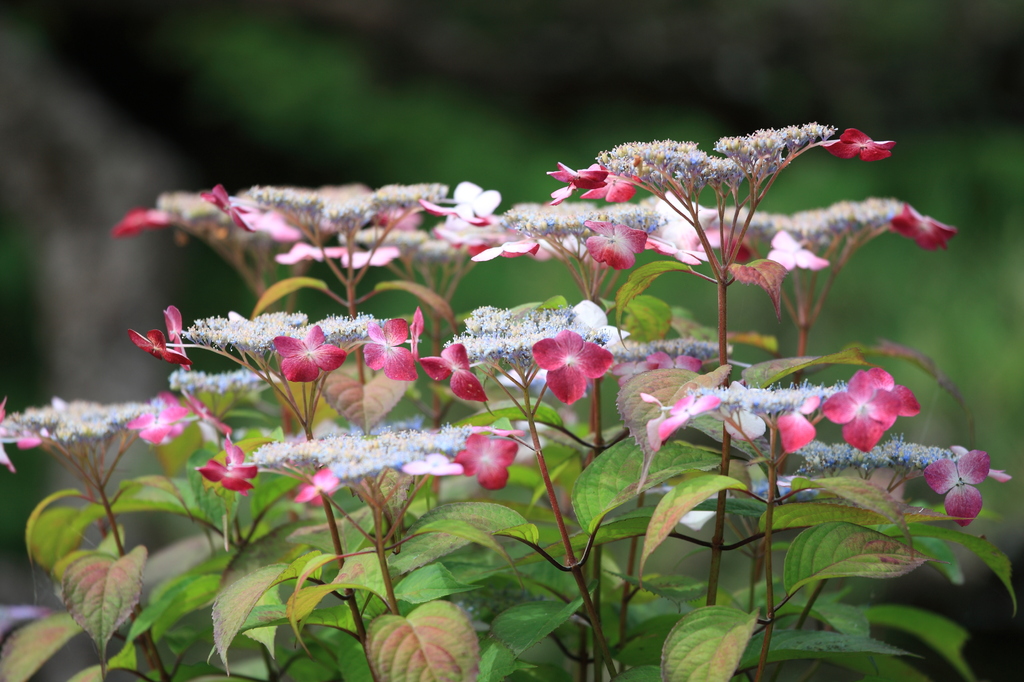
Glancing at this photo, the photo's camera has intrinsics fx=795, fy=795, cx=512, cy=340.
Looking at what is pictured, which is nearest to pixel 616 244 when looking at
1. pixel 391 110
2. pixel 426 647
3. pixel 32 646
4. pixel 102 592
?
pixel 426 647

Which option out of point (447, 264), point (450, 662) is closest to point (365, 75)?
Answer: point (447, 264)

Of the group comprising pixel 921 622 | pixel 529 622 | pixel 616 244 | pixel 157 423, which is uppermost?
pixel 616 244

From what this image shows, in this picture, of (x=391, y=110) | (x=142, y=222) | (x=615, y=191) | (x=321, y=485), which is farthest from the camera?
(x=391, y=110)

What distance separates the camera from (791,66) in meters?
2.34

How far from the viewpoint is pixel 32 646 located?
547 mm

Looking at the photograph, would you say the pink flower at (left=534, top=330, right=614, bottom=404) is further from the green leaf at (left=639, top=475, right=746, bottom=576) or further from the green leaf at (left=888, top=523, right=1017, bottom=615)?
the green leaf at (left=888, top=523, right=1017, bottom=615)

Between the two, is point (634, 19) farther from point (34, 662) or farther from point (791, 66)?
point (34, 662)

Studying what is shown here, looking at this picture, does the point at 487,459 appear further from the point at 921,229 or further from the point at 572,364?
the point at 921,229

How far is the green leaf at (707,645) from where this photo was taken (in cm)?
35

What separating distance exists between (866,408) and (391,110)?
2541mm

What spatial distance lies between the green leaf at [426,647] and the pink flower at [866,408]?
19cm

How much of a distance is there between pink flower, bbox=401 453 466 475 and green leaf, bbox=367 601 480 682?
2.4 inches

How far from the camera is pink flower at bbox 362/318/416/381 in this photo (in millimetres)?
404

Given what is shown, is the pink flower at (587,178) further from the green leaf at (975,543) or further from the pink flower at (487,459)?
the green leaf at (975,543)
